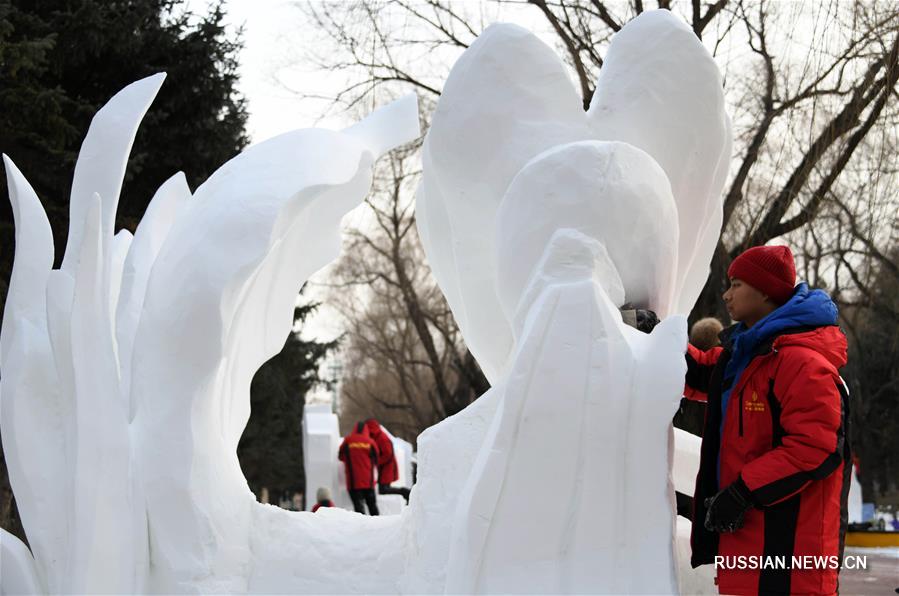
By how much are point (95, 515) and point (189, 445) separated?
1.38 ft

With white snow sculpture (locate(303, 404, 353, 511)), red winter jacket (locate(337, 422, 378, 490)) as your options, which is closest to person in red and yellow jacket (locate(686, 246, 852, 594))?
red winter jacket (locate(337, 422, 378, 490))

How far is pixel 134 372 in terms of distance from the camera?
417 cm

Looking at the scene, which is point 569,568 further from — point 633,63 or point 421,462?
point 633,63

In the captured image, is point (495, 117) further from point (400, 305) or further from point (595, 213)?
point (400, 305)

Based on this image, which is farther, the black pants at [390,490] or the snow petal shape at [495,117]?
the black pants at [390,490]

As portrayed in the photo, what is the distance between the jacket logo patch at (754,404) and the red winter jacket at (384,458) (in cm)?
853

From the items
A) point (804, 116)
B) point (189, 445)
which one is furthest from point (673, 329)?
point (804, 116)

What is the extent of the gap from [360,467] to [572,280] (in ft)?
26.0

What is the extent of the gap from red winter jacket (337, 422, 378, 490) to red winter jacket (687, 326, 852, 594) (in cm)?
785

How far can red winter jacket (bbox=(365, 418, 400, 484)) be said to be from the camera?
11.9m

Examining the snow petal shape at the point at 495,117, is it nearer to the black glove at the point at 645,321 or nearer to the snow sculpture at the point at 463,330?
the snow sculpture at the point at 463,330

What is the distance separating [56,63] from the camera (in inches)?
427

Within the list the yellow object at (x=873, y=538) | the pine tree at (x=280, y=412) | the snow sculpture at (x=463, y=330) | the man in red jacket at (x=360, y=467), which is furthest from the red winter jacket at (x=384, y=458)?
the snow sculpture at (x=463, y=330)

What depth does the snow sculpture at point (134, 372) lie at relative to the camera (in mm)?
4066
